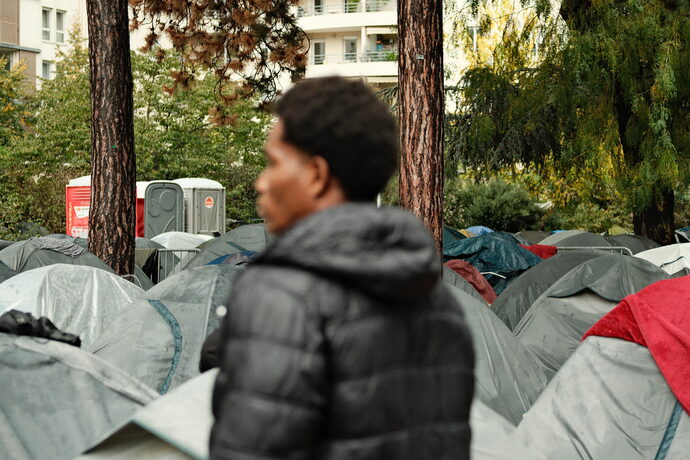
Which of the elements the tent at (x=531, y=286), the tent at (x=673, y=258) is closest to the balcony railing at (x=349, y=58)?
the tent at (x=673, y=258)

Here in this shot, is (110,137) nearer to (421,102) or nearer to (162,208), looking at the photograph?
(421,102)

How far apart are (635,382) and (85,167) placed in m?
28.2

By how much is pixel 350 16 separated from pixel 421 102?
1725 inches

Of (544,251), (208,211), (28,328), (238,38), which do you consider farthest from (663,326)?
(208,211)

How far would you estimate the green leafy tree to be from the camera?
471 inches

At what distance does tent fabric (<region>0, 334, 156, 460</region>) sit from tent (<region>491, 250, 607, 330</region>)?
5663 millimetres

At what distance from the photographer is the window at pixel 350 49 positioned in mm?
51469

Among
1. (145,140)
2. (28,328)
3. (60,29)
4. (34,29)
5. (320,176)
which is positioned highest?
(60,29)

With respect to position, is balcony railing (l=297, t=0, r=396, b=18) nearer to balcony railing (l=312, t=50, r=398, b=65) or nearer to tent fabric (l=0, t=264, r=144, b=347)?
balcony railing (l=312, t=50, r=398, b=65)

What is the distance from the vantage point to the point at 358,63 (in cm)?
5072

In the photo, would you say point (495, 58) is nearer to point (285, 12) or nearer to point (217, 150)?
point (285, 12)

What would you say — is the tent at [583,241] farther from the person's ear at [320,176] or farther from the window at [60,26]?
the window at [60,26]

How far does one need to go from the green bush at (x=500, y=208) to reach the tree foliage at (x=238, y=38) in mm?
20679

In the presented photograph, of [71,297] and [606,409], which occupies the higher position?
[71,297]
